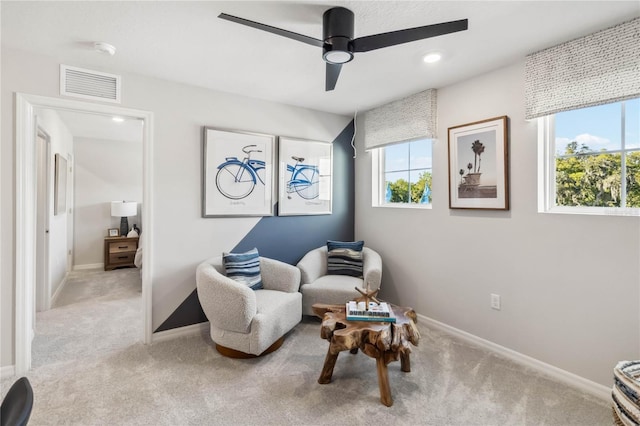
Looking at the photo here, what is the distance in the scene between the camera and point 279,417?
1.89m

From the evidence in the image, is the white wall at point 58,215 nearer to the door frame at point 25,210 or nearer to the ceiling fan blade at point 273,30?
the door frame at point 25,210

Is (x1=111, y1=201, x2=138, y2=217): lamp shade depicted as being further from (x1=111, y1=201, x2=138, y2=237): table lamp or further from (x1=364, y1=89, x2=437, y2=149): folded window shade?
(x1=364, y1=89, x2=437, y2=149): folded window shade

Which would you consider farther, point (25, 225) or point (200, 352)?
point (200, 352)

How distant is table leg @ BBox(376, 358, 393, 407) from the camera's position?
200 centimetres

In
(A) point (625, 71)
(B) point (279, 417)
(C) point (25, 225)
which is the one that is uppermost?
(A) point (625, 71)

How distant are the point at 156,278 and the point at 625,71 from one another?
3.71 metres

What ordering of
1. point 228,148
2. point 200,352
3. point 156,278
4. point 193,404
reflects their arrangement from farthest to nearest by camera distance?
point 228,148 < point 156,278 < point 200,352 < point 193,404

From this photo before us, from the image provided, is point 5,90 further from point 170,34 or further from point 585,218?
point 585,218

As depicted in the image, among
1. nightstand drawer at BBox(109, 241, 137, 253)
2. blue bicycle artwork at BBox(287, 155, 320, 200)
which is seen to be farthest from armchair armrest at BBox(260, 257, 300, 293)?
nightstand drawer at BBox(109, 241, 137, 253)

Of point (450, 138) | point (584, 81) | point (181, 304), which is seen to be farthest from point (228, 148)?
point (584, 81)

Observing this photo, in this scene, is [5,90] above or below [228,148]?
above

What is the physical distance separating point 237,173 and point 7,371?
7.48 ft

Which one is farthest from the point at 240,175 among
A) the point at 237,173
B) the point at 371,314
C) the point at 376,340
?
the point at 376,340

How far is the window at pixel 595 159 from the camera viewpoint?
2.10 meters
